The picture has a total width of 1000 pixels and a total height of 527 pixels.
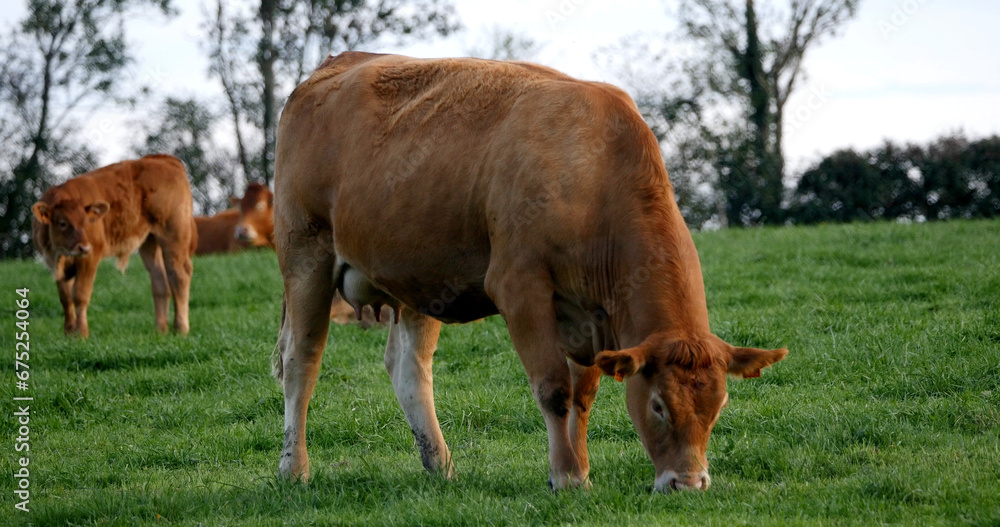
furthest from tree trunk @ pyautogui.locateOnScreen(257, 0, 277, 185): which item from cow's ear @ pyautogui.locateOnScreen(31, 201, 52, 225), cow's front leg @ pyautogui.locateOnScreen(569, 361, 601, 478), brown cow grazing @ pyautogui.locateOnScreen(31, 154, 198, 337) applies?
cow's front leg @ pyautogui.locateOnScreen(569, 361, 601, 478)

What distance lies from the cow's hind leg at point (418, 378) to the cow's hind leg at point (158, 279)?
6.46 metres

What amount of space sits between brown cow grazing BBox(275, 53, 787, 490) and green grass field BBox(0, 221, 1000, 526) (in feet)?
1.33

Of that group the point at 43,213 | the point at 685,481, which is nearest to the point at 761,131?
the point at 43,213

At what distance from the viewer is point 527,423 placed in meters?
6.71

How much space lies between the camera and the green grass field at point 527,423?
448 cm

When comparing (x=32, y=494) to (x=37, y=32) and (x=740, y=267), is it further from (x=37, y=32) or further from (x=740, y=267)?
(x=37, y=32)

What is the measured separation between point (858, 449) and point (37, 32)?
2862 centimetres

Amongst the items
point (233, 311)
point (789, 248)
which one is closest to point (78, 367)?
point (233, 311)

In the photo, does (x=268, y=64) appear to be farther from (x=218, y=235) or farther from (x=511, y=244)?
(x=511, y=244)

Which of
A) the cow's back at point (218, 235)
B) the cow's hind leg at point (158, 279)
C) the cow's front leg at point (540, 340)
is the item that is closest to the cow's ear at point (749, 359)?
the cow's front leg at point (540, 340)

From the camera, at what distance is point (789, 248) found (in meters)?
13.1

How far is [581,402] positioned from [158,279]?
29.2 feet

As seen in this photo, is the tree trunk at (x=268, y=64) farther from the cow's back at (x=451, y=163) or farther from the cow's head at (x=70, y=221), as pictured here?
the cow's back at (x=451, y=163)

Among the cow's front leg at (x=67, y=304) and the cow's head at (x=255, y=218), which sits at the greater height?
the cow's head at (x=255, y=218)
